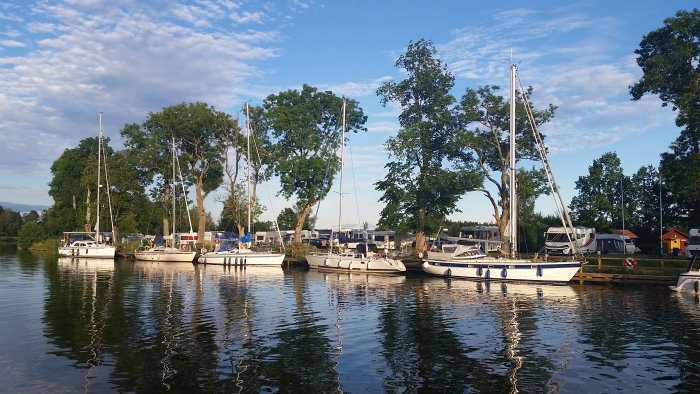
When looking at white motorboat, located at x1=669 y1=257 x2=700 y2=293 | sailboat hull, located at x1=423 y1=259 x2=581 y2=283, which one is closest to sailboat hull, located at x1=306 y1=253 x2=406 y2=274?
sailboat hull, located at x1=423 y1=259 x2=581 y2=283

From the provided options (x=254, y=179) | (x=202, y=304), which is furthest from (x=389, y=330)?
(x=254, y=179)

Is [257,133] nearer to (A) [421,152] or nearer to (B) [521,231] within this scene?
(A) [421,152]

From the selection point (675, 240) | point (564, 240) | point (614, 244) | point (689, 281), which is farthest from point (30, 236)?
point (689, 281)

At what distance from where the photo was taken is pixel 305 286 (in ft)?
142

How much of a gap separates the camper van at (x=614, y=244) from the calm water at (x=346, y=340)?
31.1 meters

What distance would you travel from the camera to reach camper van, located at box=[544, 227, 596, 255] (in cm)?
6131

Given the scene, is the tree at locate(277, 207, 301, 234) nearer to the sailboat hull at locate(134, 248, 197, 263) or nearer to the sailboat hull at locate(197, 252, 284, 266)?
the sailboat hull at locate(134, 248, 197, 263)

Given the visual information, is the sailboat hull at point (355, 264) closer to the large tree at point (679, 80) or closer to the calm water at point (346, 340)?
the calm water at point (346, 340)

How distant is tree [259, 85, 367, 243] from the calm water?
37.6m

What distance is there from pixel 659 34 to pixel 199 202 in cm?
6606

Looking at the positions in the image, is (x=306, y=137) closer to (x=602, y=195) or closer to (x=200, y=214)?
(x=200, y=214)

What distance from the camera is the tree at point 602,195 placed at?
83500 mm

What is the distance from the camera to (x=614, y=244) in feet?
226

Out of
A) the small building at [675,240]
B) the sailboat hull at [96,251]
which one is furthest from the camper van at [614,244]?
the sailboat hull at [96,251]
